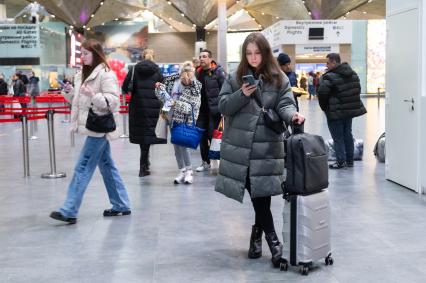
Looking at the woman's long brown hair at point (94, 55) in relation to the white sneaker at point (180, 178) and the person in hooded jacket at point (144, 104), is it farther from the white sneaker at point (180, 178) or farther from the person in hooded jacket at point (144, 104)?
the person in hooded jacket at point (144, 104)

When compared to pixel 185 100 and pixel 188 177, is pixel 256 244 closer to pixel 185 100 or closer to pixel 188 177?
pixel 188 177

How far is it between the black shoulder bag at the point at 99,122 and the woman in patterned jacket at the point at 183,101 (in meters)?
2.26

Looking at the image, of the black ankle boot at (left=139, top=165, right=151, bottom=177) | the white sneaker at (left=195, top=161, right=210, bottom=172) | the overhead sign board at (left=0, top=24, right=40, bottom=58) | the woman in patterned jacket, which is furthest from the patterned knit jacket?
the overhead sign board at (left=0, top=24, right=40, bottom=58)

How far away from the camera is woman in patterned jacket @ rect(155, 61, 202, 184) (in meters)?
7.72

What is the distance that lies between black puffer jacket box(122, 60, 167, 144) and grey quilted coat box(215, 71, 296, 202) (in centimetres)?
415

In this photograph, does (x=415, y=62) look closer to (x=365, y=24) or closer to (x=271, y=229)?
(x=271, y=229)

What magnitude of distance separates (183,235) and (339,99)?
448 centimetres

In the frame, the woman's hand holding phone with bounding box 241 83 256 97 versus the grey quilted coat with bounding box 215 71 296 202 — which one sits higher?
the woman's hand holding phone with bounding box 241 83 256 97

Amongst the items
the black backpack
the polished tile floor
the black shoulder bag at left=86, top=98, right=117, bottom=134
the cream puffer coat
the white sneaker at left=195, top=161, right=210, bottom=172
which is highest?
the cream puffer coat

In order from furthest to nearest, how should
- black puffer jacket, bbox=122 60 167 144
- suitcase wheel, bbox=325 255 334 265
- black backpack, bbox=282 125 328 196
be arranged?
black puffer jacket, bbox=122 60 167 144 → suitcase wheel, bbox=325 255 334 265 → black backpack, bbox=282 125 328 196

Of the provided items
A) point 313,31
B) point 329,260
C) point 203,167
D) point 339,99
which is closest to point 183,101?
point 203,167

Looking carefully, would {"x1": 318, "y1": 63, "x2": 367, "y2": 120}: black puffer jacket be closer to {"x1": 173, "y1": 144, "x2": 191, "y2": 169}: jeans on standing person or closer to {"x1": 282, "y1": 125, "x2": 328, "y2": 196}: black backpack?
{"x1": 173, "y1": 144, "x2": 191, "y2": 169}: jeans on standing person

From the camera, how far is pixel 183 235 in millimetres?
5180

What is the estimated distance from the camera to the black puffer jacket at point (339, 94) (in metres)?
8.85
